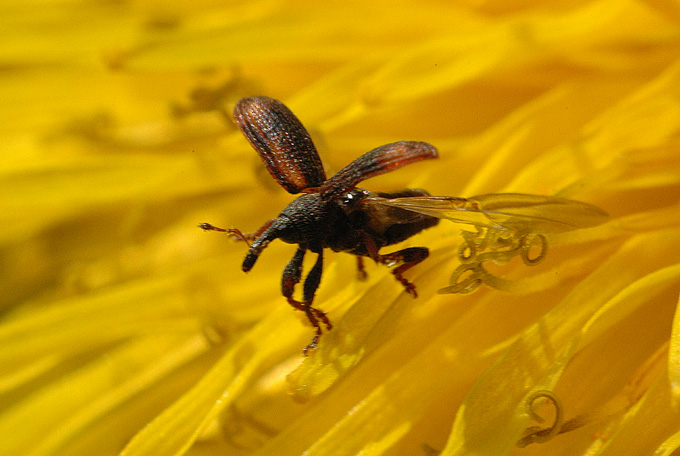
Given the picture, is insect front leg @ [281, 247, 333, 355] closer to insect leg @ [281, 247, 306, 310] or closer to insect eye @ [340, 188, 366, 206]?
insect leg @ [281, 247, 306, 310]

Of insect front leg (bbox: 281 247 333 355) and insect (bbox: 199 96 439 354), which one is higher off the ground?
insect (bbox: 199 96 439 354)

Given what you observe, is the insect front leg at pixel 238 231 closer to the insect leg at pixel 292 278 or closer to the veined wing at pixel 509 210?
the insect leg at pixel 292 278

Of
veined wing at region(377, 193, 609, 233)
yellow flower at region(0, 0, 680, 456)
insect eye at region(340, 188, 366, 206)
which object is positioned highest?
veined wing at region(377, 193, 609, 233)

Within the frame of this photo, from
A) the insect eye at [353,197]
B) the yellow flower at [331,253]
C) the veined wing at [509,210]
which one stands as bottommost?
the yellow flower at [331,253]

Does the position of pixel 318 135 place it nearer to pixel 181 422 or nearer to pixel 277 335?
pixel 277 335

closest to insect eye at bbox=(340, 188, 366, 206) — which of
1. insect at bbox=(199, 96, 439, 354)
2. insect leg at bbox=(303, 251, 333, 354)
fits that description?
insect at bbox=(199, 96, 439, 354)

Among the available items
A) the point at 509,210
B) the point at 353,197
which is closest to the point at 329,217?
the point at 353,197

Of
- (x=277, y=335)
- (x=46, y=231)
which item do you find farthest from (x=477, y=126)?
(x=46, y=231)

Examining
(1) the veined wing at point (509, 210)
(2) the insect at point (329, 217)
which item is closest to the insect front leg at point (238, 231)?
(2) the insect at point (329, 217)
